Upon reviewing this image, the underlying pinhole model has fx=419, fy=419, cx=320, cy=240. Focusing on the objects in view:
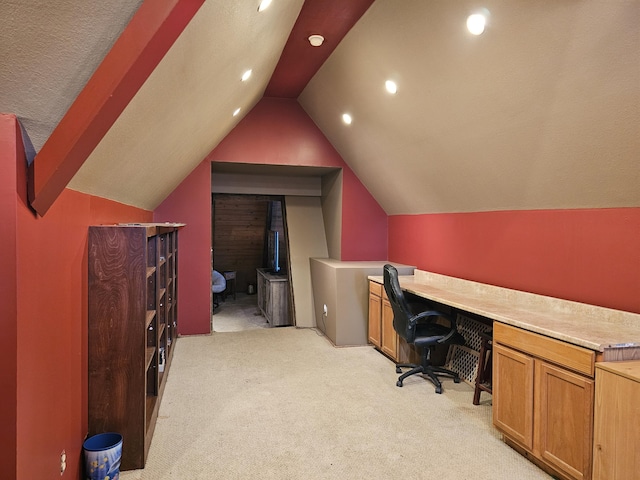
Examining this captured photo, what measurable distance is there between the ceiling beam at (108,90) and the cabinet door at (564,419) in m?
2.40

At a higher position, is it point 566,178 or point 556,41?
point 556,41

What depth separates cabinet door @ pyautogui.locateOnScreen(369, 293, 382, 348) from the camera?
4566 mm

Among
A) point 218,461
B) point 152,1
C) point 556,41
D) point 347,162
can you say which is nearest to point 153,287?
point 218,461

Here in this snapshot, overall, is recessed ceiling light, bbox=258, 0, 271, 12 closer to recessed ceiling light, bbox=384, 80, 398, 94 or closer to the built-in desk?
recessed ceiling light, bbox=384, 80, 398, 94

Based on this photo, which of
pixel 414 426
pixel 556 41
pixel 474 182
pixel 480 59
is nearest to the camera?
pixel 556 41

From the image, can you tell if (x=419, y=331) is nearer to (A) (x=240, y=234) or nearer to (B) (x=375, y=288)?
(B) (x=375, y=288)

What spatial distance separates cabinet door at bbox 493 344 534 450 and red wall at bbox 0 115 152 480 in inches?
95.0

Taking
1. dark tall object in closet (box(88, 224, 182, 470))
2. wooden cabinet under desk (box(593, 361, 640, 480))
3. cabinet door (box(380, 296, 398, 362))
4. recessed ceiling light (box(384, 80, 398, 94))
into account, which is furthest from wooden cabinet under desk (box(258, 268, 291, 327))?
wooden cabinet under desk (box(593, 361, 640, 480))

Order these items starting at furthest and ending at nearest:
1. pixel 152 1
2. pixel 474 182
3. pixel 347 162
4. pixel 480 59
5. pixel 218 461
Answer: pixel 347 162
pixel 474 182
pixel 480 59
pixel 218 461
pixel 152 1

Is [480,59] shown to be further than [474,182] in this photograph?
No

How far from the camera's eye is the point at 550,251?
3.08 m

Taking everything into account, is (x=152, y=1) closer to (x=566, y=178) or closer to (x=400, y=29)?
(x=400, y=29)

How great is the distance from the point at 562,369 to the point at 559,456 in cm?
46

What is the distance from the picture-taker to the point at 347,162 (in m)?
5.62
